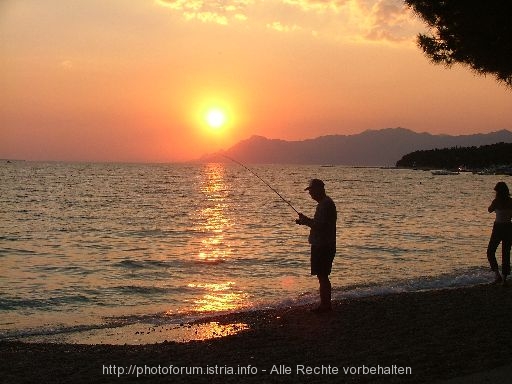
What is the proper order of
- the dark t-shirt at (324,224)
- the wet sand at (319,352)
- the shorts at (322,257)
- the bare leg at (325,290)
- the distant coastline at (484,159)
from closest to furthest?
the wet sand at (319,352)
the dark t-shirt at (324,224)
the shorts at (322,257)
the bare leg at (325,290)
the distant coastline at (484,159)

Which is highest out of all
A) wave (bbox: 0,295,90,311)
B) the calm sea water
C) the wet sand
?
the wet sand

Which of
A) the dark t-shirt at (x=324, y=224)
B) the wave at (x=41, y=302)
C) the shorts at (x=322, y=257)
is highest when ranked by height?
the dark t-shirt at (x=324, y=224)

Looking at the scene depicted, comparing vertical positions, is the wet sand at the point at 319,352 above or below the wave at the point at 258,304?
above

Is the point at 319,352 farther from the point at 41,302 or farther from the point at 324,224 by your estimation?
the point at 41,302

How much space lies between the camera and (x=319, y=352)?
753 centimetres

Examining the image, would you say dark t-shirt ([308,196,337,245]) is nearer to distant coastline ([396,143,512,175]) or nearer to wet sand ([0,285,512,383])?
wet sand ([0,285,512,383])

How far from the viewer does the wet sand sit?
6.50 meters

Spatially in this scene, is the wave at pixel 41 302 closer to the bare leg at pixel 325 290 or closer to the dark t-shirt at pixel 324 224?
the bare leg at pixel 325 290

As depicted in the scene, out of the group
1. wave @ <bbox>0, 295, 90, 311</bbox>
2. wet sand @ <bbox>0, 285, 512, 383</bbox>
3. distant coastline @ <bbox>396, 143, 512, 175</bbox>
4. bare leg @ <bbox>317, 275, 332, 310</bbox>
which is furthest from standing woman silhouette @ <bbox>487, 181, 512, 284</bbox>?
distant coastline @ <bbox>396, 143, 512, 175</bbox>

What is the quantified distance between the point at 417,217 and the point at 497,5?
101 feet

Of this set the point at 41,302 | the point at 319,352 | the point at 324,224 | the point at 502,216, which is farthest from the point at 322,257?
the point at 41,302

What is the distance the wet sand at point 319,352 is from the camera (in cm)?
650

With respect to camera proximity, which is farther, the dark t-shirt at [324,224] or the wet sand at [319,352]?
the dark t-shirt at [324,224]

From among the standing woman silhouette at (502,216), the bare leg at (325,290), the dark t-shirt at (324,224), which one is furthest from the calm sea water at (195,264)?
the dark t-shirt at (324,224)
